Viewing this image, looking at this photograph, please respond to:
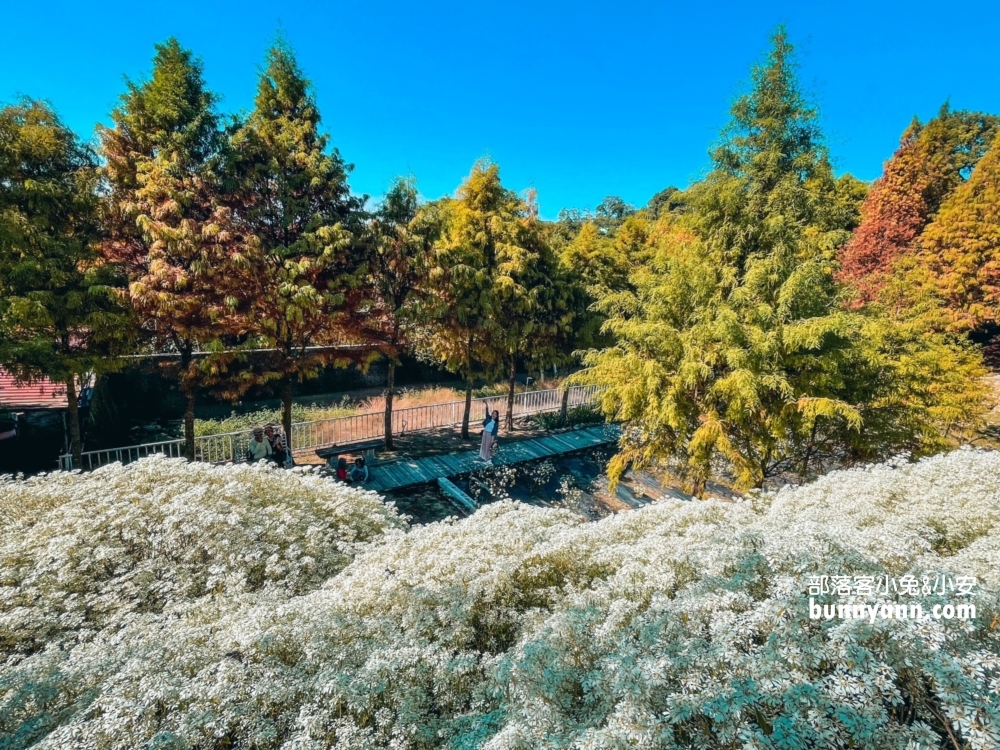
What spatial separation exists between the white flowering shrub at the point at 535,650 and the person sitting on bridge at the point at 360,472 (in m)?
4.84

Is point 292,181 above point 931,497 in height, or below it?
above

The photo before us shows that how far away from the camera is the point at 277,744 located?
251 cm

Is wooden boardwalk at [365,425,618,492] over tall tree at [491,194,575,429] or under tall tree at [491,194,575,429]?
under

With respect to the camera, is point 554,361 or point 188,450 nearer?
point 188,450

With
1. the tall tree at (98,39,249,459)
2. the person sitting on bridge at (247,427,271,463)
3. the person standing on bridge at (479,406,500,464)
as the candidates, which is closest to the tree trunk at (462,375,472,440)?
the person standing on bridge at (479,406,500,464)

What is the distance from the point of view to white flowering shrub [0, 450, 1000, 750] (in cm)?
220

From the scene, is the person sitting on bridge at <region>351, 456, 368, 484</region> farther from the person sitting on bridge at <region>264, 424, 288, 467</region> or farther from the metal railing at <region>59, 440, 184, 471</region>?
the metal railing at <region>59, 440, 184, 471</region>

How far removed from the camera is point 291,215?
8.83 metres

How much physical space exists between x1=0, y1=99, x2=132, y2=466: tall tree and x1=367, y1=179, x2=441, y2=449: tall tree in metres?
4.48

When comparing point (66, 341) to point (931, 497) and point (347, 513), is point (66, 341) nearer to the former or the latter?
point (347, 513)

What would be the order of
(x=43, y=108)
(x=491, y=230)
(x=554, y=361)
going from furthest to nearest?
(x=554, y=361) → (x=491, y=230) → (x=43, y=108)

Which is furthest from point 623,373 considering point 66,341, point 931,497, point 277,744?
point 66,341

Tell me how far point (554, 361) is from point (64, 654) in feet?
37.5

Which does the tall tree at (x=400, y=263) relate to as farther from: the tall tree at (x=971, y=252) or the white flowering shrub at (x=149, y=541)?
the tall tree at (x=971, y=252)
